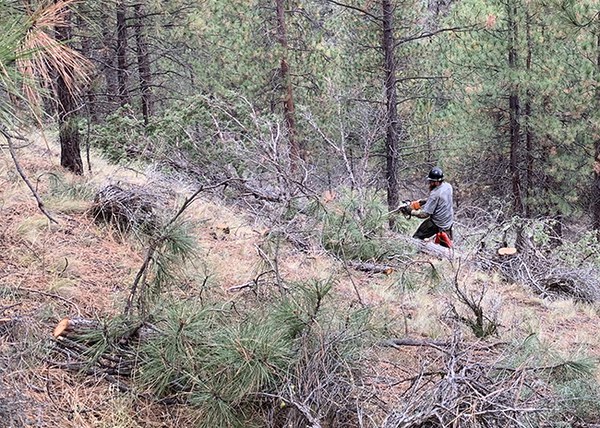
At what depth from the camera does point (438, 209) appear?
8.50m

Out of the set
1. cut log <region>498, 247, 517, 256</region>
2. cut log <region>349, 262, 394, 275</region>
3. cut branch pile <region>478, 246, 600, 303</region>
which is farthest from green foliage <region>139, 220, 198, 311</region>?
cut log <region>498, 247, 517, 256</region>

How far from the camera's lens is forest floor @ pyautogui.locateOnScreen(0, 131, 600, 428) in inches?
122

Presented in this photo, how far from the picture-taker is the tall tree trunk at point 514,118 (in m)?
13.4

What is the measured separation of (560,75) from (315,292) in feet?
41.0

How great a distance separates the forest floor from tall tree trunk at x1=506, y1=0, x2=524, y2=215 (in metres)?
7.14

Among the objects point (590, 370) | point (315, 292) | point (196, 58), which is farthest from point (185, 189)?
point (196, 58)

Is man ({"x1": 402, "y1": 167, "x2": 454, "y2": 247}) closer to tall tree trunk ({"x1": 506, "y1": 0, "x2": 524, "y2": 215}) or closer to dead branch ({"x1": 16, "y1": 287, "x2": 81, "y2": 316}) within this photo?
dead branch ({"x1": 16, "y1": 287, "x2": 81, "y2": 316})

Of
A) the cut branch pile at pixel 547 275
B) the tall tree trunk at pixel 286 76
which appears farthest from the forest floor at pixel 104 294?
the tall tree trunk at pixel 286 76

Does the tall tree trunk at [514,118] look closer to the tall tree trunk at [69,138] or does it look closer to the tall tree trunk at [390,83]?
the tall tree trunk at [390,83]

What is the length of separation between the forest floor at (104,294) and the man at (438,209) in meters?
0.83

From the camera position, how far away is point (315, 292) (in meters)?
3.17

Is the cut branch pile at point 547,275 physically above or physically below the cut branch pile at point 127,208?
below

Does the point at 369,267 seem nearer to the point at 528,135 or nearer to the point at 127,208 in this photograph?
the point at 127,208

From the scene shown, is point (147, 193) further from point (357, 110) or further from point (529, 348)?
point (357, 110)
